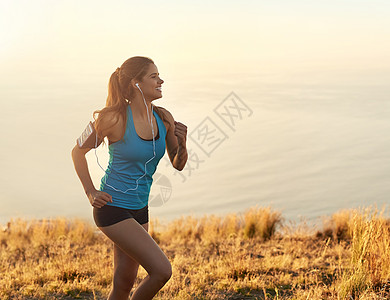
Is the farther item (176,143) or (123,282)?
(176,143)

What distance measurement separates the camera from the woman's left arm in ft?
13.5

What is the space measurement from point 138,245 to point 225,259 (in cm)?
339

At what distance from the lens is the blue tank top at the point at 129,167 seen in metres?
3.88

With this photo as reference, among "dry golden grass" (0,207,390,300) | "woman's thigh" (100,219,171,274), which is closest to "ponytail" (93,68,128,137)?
"woman's thigh" (100,219,171,274)

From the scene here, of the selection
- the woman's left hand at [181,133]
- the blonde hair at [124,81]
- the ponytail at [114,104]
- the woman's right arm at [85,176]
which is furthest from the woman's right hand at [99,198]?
the woman's left hand at [181,133]

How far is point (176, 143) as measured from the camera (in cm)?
421

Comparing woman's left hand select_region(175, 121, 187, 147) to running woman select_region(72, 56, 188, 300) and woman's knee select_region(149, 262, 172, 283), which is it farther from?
woman's knee select_region(149, 262, 172, 283)

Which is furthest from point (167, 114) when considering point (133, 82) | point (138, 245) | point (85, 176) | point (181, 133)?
point (138, 245)

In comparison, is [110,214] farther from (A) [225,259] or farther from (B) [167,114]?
(A) [225,259]

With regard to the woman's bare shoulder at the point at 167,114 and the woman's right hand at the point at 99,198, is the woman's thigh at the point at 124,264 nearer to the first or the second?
the woman's right hand at the point at 99,198

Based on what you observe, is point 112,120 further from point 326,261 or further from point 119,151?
point 326,261

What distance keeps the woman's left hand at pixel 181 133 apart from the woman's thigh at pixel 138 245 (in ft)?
2.21

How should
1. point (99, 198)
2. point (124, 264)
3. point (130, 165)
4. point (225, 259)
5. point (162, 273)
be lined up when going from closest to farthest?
1. point (162, 273)
2. point (99, 198)
3. point (130, 165)
4. point (124, 264)
5. point (225, 259)

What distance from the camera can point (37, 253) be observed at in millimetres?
7945
